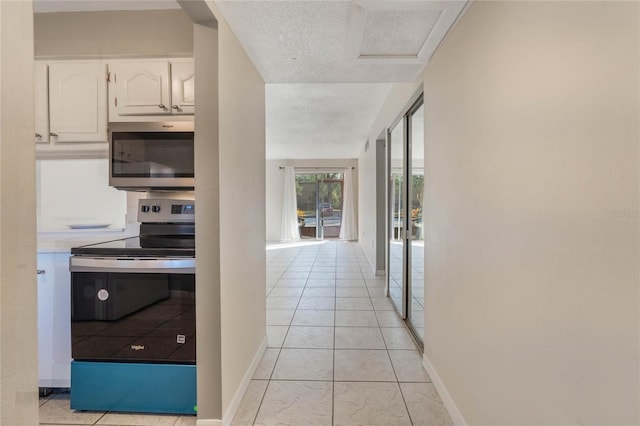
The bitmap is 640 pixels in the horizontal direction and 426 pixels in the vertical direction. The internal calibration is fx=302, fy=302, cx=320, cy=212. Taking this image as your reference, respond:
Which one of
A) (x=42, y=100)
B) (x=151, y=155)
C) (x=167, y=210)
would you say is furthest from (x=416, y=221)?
(x=42, y=100)

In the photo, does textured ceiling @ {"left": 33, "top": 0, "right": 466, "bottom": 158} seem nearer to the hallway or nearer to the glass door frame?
the hallway

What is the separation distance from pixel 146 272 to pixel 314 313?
2.07 metres

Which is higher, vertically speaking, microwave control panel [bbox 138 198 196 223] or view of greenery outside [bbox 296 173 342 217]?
view of greenery outside [bbox 296 173 342 217]

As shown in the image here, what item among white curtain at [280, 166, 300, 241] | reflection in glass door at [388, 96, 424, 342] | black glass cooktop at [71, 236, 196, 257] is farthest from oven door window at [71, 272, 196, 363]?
white curtain at [280, 166, 300, 241]

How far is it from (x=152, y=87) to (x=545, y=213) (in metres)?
2.22

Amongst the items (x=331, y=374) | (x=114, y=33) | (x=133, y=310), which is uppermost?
(x=114, y=33)

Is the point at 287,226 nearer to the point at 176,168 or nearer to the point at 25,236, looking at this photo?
the point at 176,168

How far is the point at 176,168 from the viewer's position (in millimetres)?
1927

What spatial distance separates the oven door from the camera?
1692 millimetres

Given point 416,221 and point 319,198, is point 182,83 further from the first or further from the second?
point 319,198

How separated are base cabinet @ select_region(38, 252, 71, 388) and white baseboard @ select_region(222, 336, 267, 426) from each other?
3.41 feet

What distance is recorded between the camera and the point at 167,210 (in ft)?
7.28

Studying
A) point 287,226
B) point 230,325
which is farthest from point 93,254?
point 287,226

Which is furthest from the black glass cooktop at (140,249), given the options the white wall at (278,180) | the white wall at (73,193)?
the white wall at (278,180)
